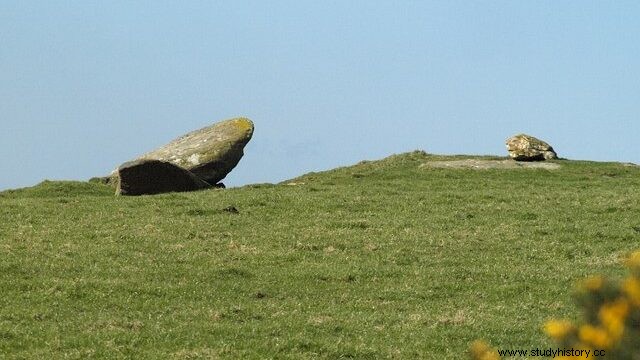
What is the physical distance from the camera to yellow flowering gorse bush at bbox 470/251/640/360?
452cm

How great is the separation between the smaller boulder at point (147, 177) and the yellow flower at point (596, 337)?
39446mm

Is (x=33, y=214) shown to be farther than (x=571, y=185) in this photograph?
No

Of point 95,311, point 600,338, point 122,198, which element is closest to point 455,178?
point 122,198

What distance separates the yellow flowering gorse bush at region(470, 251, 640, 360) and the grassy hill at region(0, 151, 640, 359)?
1067 centimetres

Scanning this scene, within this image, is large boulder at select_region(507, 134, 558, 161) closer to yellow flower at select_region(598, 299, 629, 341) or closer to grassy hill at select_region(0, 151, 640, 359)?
grassy hill at select_region(0, 151, 640, 359)

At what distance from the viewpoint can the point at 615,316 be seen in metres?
4.51

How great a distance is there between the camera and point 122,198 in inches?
1505

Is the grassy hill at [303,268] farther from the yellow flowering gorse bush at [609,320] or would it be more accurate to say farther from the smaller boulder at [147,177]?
the yellow flowering gorse bush at [609,320]

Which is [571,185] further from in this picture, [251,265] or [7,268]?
[7,268]

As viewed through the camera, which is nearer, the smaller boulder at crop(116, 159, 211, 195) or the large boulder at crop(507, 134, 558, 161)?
the smaller boulder at crop(116, 159, 211, 195)

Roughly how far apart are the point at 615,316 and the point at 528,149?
167 feet

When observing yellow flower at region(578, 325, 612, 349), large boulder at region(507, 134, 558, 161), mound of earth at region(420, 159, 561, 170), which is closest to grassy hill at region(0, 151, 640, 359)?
mound of earth at region(420, 159, 561, 170)

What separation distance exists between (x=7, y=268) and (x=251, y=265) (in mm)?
6488

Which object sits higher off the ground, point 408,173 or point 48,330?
point 408,173
